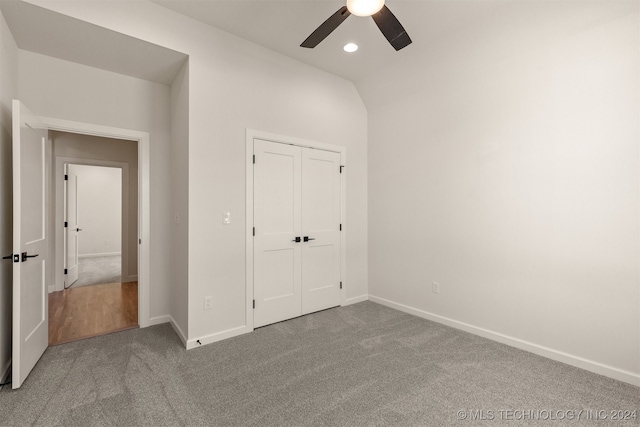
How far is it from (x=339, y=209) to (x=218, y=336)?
2.09 m

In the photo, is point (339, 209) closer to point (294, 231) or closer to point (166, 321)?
point (294, 231)

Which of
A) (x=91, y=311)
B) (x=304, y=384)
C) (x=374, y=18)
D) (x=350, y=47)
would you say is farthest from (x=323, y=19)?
(x=91, y=311)

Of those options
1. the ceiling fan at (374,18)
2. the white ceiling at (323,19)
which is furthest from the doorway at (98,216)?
the ceiling fan at (374,18)

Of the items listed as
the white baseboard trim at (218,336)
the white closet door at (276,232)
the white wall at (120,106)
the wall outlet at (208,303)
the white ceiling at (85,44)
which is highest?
the white ceiling at (85,44)

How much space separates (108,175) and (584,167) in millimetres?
10149

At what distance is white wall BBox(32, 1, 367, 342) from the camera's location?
8.86ft

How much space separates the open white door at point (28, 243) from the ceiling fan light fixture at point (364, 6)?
97.5 inches

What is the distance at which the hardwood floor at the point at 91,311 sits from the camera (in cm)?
319

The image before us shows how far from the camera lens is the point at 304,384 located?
221 centimetres

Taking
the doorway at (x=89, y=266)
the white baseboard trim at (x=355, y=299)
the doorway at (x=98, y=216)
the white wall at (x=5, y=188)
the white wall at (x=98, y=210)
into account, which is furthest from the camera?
the white wall at (x=98, y=210)

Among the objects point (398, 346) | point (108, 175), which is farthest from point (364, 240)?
point (108, 175)

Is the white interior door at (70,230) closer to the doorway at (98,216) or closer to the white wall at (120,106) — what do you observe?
the doorway at (98,216)

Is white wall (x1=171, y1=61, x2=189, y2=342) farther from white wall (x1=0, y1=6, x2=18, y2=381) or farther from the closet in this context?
white wall (x1=0, y1=6, x2=18, y2=381)

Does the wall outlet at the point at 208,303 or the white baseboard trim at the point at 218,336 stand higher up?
the wall outlet at the point at 208,303
